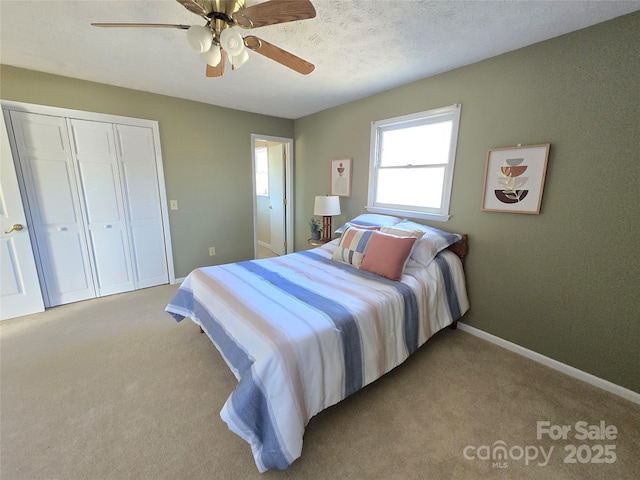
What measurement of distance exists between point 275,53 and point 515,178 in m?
2.01

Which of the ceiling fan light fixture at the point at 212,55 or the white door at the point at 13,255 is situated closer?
the ceiling fan light fixture at the point at 212,55

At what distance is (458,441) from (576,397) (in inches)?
39.9

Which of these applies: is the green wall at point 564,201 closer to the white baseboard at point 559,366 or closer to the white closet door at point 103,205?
the white baseboard at point 559,366

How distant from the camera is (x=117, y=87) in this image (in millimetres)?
2900

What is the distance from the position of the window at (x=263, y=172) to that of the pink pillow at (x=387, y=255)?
11.4 ft

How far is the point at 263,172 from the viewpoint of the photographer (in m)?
5.45

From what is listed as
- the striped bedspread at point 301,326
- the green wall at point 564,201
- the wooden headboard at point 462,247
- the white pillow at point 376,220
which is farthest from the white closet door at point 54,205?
the wooden headboard at point 462,247

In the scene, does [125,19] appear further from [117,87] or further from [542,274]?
[542,274]

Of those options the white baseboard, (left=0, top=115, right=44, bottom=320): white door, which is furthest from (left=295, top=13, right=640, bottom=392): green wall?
(left=0, top=115, right=44, bottom=320): white door

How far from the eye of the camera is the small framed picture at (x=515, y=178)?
1968mm

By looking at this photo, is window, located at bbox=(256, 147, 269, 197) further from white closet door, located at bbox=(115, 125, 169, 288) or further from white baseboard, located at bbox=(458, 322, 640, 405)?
white baseboard, located at bbox=(458, 322, 640, 405)

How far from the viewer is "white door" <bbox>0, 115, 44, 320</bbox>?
242cm

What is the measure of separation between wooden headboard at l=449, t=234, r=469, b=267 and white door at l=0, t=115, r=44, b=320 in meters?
4.16

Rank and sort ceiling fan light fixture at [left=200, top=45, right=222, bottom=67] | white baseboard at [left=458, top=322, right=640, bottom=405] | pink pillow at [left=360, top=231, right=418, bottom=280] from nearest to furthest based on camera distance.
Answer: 1. ceiling fan light fixture at [left=200, top=45, right=222, bottom=67]
2. white baseboard at [left=458, top=322, right=640, bottom=405]
3. pink pillow at [left=360, top=231, right=418, bottom=280]
